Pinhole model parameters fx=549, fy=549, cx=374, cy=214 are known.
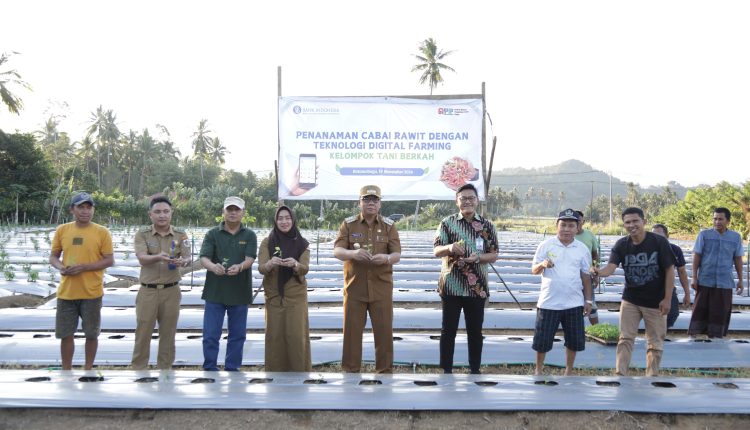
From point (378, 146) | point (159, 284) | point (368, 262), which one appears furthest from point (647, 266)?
point (378, 146)

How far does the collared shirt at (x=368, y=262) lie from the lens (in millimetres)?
3945

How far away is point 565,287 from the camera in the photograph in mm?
3883

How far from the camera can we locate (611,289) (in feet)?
29.6

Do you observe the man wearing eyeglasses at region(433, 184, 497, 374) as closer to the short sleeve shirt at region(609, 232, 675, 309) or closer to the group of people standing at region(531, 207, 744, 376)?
the group of people standing at region(531, 207, 744, 376)

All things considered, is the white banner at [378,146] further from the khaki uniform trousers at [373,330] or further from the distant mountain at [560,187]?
the distant mountain at [560,187]

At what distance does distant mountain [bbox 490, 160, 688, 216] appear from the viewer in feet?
342

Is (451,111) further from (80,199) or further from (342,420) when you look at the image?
(342,420)

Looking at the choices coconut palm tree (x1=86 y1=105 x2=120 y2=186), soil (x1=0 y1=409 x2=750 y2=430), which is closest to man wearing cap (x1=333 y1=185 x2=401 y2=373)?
soil (x1=0 y1=409 x2=750 y2=430)

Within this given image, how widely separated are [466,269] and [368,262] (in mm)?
702

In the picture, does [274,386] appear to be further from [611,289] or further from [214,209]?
[214,209]

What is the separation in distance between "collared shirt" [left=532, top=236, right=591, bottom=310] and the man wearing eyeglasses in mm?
398

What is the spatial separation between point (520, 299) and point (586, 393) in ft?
14.7

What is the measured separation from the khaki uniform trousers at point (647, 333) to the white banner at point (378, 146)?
10.7 feet

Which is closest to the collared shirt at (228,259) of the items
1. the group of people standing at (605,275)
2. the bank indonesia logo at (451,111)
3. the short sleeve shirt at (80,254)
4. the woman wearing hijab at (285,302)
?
the woman wearing hijab at (285,302)
